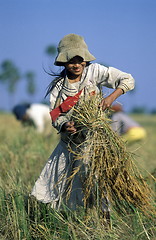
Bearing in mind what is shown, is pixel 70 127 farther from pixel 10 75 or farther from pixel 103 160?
pixel 10 75

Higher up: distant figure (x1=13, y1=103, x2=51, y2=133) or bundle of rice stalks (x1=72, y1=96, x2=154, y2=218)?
distant figure (x1=13, y1=103, x2=51, y2=133)

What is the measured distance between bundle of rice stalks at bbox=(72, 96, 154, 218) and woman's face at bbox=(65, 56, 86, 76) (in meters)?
0.28

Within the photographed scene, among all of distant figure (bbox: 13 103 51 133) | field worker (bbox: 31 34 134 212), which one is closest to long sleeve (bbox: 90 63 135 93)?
field worker (bbox: 31 34 134 212)

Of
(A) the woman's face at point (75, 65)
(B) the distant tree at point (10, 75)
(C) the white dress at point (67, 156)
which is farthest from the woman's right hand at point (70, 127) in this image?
(B) the distant tree at point (10, 75)

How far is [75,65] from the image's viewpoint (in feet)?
11.3

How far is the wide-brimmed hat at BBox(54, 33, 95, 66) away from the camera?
11.1ft

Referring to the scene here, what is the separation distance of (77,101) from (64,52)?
397mm

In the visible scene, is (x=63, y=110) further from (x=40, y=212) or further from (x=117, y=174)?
(x=40, y=212)

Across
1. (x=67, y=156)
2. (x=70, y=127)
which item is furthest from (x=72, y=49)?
(x=67, y=156)

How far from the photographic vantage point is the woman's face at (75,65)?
3439 millimetres

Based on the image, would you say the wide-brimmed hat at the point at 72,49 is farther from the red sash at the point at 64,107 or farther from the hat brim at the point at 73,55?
the red sash at the point at 64,107

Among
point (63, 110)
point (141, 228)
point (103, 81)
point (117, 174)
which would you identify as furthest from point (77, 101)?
point (141, 228)

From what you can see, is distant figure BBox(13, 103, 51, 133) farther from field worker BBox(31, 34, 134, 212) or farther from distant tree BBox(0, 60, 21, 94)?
distant tree BBox(0, 60, 21, 94)

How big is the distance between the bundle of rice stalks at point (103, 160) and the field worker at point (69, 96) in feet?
0.32
